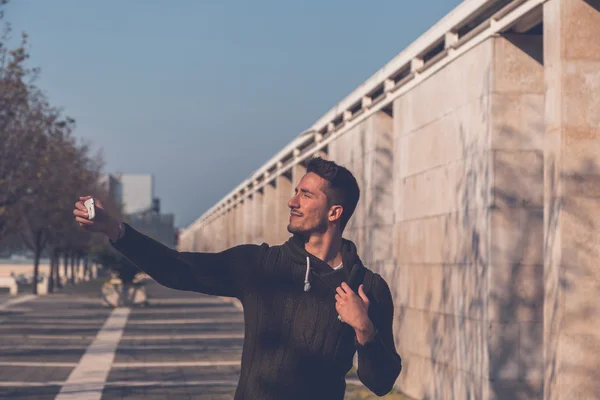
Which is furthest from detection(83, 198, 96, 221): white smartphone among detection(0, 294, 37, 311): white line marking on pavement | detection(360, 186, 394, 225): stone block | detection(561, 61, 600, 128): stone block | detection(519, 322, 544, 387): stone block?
detection(0, 294, 37, 311): white line marking on pavement

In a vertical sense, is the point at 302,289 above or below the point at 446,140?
below

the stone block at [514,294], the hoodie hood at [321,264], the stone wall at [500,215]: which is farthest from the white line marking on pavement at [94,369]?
the hoodie hood at [321,264]

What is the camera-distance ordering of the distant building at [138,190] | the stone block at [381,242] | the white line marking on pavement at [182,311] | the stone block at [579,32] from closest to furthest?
1. the stone block at [579,32]
2. the stone block at [381,242]
3. the white line marking on pavement at [182,311]
4. the distant building at [138,190]

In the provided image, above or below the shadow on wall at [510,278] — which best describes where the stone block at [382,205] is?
above

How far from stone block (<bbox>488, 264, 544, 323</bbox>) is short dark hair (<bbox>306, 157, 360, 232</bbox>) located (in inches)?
253

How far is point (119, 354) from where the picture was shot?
1925cm

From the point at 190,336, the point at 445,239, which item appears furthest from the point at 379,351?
the point at 190,336

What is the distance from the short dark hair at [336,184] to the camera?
187 inches

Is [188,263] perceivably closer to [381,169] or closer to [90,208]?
[90,208]

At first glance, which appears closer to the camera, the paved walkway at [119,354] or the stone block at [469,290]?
the stone block at [469,290]

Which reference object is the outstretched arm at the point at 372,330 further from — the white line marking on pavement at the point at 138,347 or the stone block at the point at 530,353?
the white line marking on pavement at the point at 138,347

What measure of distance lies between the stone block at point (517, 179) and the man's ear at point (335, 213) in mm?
6518

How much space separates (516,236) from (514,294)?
0.59 m

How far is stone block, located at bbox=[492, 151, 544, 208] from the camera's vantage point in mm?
11070
